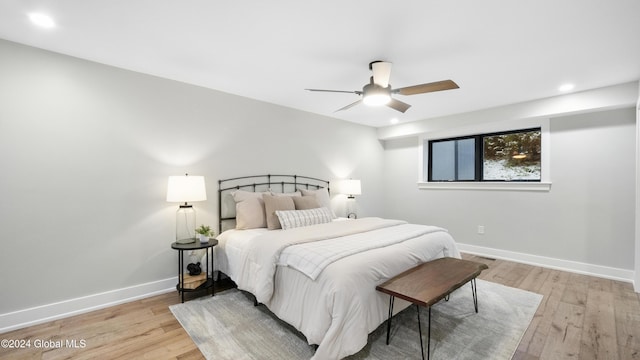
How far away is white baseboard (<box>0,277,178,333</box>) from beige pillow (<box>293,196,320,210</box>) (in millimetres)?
1673

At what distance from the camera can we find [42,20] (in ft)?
6.84

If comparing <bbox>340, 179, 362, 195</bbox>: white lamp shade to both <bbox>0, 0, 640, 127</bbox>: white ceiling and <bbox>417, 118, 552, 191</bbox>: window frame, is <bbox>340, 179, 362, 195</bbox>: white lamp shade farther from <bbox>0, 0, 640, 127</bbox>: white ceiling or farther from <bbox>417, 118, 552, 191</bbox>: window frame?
<bbox>0, 0, 640, 127</bbox>: white ceiling

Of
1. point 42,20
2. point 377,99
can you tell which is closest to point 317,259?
point 377,99

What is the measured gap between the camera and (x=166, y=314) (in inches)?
104

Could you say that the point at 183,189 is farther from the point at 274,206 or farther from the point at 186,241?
the point at 274,206

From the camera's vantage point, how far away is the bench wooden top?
191 centimetres

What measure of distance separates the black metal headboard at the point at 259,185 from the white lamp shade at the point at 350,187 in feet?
0.94

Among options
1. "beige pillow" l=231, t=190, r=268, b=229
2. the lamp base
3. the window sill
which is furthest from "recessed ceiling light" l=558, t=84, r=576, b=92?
the lamp base

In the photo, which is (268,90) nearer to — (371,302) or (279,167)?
(279,167)

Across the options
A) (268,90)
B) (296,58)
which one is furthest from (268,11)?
(268,90)

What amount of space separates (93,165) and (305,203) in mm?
2328

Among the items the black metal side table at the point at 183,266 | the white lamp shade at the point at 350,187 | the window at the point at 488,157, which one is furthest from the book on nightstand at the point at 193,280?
the window at the point at 488,157

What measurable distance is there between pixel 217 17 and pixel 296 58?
32.6 inches

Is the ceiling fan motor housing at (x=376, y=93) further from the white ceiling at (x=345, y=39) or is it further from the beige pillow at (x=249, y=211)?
the beige pillow at (x=249, y=211)
